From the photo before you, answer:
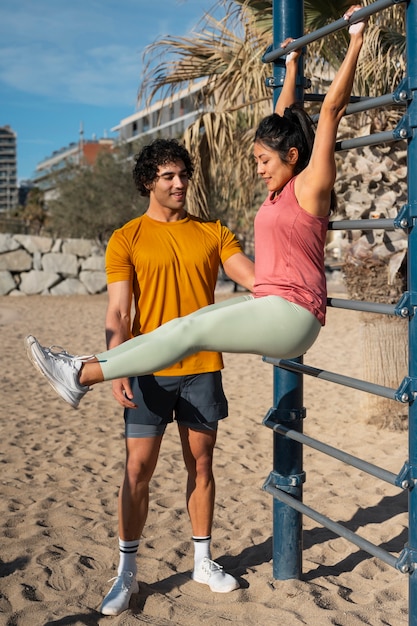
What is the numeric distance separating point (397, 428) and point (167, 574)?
12.1ft

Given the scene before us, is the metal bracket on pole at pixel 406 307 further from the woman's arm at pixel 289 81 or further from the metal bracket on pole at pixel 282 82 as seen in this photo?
the metal bracket on pole at pixel 282 82

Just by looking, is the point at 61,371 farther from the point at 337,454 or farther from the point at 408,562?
the point at 408,562

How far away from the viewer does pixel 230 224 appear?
2634 centimetres

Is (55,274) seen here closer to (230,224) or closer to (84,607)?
(230,224)

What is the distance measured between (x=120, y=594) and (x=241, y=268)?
→ 4.77 feet

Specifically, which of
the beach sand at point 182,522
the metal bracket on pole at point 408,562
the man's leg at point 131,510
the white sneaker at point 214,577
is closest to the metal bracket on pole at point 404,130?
the metal bracket on pole at point 408,562

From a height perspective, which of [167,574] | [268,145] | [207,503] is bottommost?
[167,574]

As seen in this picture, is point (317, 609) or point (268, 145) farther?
point (317, 609)

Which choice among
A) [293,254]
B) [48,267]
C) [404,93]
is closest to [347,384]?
[293,254]

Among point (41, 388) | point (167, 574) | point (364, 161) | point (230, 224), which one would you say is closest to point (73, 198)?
point (230, 224)

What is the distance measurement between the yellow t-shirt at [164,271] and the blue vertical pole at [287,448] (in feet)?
1.16

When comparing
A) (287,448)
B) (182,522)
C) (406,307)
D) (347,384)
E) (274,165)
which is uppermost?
(274,165)

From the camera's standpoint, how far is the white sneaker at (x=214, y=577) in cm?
332

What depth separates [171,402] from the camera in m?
3.16
